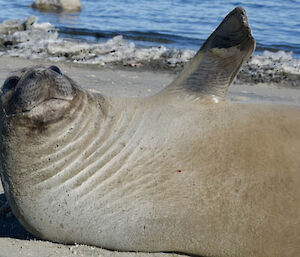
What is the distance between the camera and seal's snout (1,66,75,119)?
3002 millimetres

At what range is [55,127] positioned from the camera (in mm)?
3064

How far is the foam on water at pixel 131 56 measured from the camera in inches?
326

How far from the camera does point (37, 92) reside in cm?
301

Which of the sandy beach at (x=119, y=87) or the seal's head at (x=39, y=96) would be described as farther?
the sandy beach at (x=119, y=87)

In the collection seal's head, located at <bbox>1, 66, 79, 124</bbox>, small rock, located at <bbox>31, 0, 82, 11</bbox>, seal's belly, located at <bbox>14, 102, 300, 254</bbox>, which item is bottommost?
small rock, located at <bbox>31, 0, 82, 11</bbox>

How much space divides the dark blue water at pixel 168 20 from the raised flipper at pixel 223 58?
25.3 feet

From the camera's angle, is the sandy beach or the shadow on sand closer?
the shadow on sand

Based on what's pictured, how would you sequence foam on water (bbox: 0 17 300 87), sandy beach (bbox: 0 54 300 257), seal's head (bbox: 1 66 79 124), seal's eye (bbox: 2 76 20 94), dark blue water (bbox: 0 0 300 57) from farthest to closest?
1. dark blue water (bbox: 0 0 300 57)
2. foam on water (bbox: 0 17 300 87)
3. sandy beach (bbox: 0 54 300 257)
4. seal's eye (bbox: 2 76 20 94)
5. seal's head (bbox: 1 66 79 124)

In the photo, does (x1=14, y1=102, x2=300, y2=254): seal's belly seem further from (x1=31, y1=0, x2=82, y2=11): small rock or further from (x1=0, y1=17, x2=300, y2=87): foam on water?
(x1=31, y1=0, x2=82, y2=11): small rock

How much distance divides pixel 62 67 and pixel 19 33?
3235 mm

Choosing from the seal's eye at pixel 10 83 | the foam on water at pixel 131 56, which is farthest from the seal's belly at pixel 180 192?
the foam on water at pixel 131 56

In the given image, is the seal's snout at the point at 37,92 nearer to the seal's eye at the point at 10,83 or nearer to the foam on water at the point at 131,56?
the seal's eye at the point at 10,83

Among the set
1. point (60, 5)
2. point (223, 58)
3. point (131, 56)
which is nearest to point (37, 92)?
point (223, 58)

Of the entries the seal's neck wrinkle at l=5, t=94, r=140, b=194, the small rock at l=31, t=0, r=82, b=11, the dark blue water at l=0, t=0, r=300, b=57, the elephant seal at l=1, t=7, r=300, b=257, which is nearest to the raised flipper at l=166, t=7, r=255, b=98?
the elephant seal at l=1, t=7, r=300, b=257
